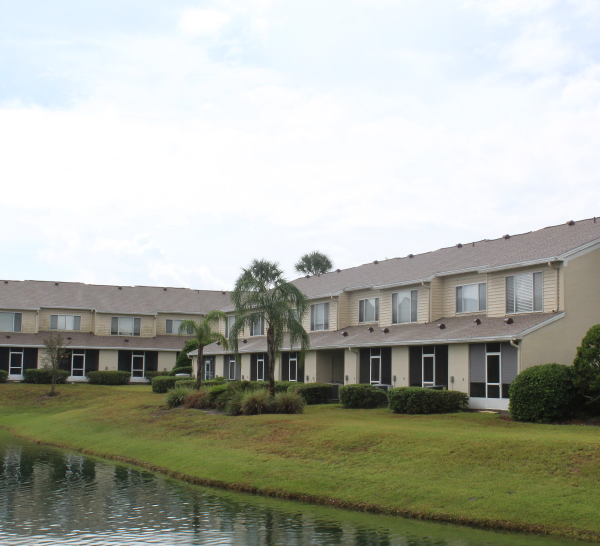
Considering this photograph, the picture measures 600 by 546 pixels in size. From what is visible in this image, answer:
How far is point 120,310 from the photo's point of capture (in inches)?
2542

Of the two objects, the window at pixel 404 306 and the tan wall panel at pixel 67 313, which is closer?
the window at pixel 404 306

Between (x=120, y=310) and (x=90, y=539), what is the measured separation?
168 feet

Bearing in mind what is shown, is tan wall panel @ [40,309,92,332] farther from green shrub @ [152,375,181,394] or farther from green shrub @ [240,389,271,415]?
green shrub @ [240,389,271,415]

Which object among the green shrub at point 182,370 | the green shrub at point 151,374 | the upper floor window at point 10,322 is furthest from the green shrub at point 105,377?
the upper floor window at point 10,322

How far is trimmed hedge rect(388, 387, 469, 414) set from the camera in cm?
2972

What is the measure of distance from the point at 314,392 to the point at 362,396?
15.0 ft

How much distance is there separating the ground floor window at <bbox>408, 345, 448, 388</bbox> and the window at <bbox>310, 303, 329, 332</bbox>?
438 inches

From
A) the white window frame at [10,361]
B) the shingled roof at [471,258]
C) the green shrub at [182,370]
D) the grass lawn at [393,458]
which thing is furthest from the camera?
the white window frame at [10,361]

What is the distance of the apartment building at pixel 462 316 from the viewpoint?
1145 inches

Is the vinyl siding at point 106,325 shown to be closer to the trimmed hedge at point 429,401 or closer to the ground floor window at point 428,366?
the ground floor window at point 428,366

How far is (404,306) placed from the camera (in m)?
38.3

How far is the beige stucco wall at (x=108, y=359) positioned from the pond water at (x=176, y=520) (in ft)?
129

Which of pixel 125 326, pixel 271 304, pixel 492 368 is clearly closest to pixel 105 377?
pixel 125 326

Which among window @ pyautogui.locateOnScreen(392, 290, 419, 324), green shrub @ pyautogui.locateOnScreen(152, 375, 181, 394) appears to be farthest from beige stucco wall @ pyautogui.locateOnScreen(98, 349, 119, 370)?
window @ pyautogui.locateOnScreen(392, 290, 419, 324)
